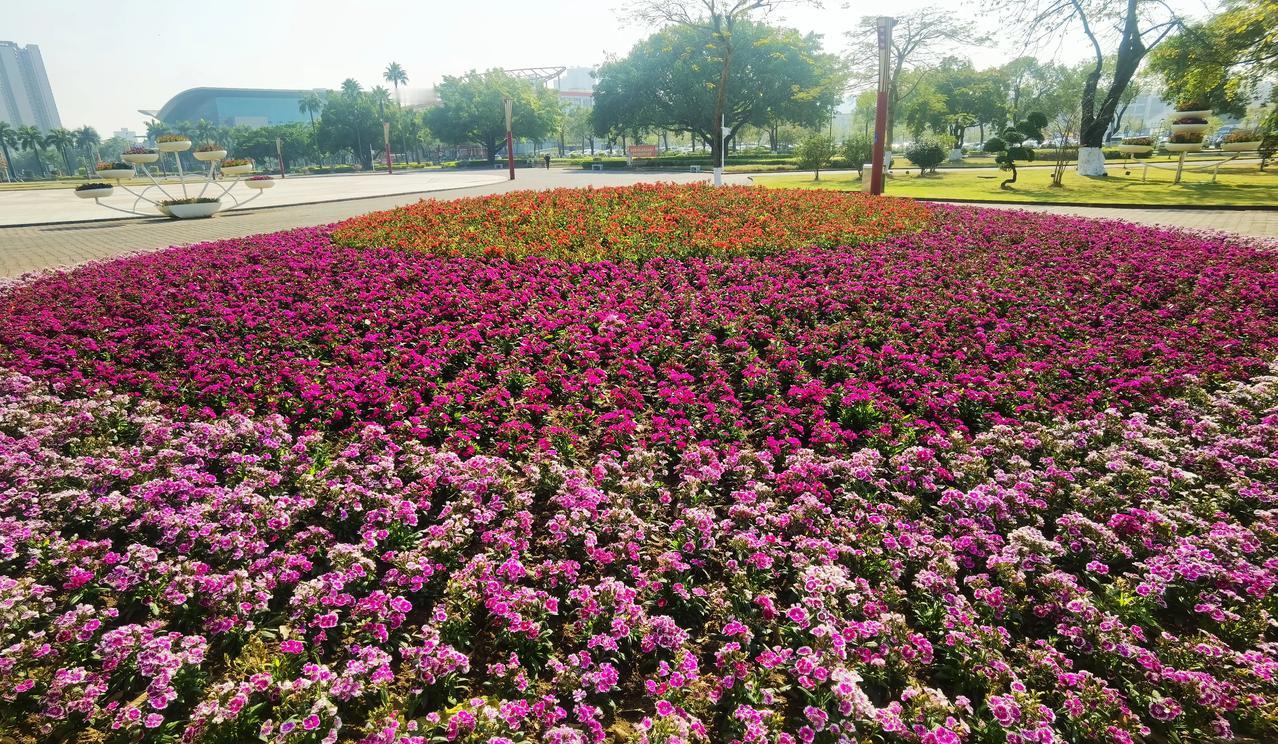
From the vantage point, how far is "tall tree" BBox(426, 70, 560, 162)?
63.4 meters

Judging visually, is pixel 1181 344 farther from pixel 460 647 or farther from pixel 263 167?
pixel 263 167

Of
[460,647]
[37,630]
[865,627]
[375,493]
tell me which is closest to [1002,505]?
[865,627]

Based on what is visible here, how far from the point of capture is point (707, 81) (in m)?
48.8

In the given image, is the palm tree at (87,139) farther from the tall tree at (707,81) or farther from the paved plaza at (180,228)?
the paved plaza at (180,228)

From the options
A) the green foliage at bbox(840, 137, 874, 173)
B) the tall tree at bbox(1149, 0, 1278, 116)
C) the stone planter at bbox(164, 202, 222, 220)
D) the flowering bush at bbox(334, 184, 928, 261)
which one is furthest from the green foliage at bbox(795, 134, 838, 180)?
the stone planter at bbox(164, 202, 222, 220)

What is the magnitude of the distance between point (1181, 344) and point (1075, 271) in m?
2.31

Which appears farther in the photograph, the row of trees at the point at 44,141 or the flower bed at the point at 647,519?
the row of trees at the point at 44,141

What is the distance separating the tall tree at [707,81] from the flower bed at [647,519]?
46.9 meters

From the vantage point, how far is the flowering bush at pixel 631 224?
343 inches

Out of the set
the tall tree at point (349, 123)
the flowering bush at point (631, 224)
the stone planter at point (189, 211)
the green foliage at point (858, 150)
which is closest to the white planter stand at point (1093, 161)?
the green foliage at point (858, 150)

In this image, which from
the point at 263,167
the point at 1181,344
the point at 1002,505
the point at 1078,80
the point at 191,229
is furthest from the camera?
the point at 263,167

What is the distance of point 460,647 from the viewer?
2775mm

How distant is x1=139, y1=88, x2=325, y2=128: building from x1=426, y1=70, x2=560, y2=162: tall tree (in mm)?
113083

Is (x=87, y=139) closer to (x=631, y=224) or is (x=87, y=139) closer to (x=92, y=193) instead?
(x=92, y=193)
